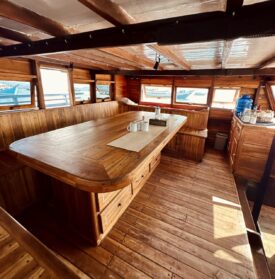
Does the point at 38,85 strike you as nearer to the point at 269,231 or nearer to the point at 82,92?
the point at 82,92

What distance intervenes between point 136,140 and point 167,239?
1158 millimetres

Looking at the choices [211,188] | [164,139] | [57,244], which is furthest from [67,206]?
[211,188]

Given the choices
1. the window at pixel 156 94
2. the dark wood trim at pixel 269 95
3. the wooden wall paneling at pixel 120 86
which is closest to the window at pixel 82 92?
the wooden wall paneling at pixel 120 86

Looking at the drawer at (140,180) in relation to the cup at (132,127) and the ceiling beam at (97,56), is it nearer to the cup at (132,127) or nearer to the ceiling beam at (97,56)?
the cup at (132,127)

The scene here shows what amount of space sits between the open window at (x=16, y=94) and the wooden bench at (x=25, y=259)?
244cm

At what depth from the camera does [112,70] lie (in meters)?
4.33

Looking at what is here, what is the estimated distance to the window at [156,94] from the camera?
5.12 meters

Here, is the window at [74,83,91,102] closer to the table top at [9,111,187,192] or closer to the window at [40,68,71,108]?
the window at [40,68,71,108]

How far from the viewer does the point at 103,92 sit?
191 inches

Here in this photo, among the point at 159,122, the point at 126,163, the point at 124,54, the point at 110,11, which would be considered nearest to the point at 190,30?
the point at 110,11

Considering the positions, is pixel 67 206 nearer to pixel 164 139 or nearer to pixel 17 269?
pixel 17 269

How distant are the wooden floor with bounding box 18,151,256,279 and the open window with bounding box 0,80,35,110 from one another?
1.96 meters

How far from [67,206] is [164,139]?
1.30m

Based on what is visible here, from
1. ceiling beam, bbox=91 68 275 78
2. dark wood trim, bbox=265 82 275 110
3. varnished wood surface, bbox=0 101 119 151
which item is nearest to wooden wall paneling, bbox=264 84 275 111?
dark wood trim, bbox=265 82 275 110
